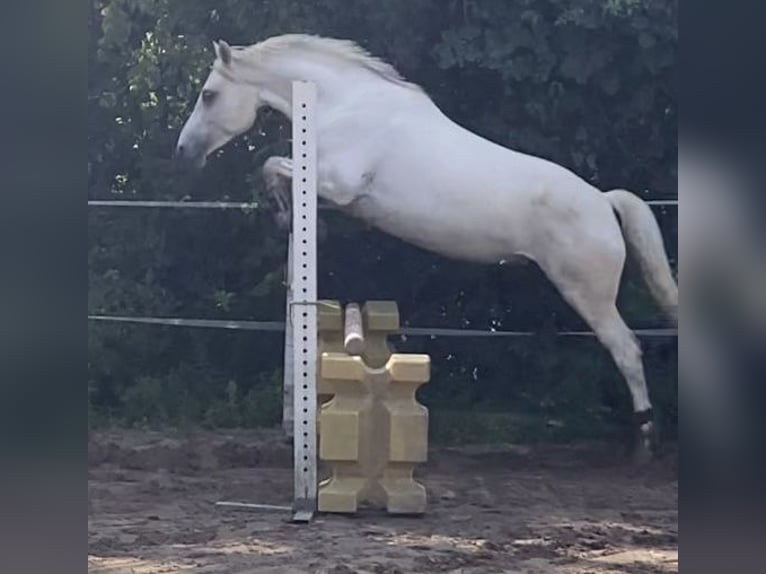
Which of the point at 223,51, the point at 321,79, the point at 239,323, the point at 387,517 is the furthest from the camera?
the point at 239,323

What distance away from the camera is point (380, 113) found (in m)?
6.23

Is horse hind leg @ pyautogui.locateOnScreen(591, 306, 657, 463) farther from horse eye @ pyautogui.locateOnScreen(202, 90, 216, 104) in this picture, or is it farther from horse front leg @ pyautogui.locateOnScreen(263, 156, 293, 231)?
horse eye @ pyautogui.locateOnScreen(202, 90, 216, 104)

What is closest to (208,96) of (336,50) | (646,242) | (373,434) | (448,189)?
(336,50)

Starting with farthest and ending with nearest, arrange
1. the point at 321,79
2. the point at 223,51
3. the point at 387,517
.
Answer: the point at 223,51 < the point at 321,79 < the point at 387,517

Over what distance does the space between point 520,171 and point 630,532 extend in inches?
73.3

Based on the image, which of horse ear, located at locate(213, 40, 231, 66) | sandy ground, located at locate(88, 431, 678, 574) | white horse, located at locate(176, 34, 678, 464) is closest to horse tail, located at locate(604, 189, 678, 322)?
white horse, located at locate(176, 34, 678, 464)

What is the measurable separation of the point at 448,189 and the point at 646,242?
3.03 ft

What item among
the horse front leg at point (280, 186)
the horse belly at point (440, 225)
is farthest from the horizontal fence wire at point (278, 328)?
the horse front leg at point (280, 186)

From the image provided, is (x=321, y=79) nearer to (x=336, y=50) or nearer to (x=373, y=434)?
(x=336, y=50)

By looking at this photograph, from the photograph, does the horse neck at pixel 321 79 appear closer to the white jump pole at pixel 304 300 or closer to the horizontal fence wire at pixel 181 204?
the horizontal fence wire at pixel 181 204

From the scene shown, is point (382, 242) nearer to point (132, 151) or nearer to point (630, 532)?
point (132, 151)

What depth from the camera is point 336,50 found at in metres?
6.25

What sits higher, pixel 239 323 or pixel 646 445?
pixel 239 323

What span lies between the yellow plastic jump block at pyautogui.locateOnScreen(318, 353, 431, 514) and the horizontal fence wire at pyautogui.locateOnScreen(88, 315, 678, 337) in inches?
37.2
